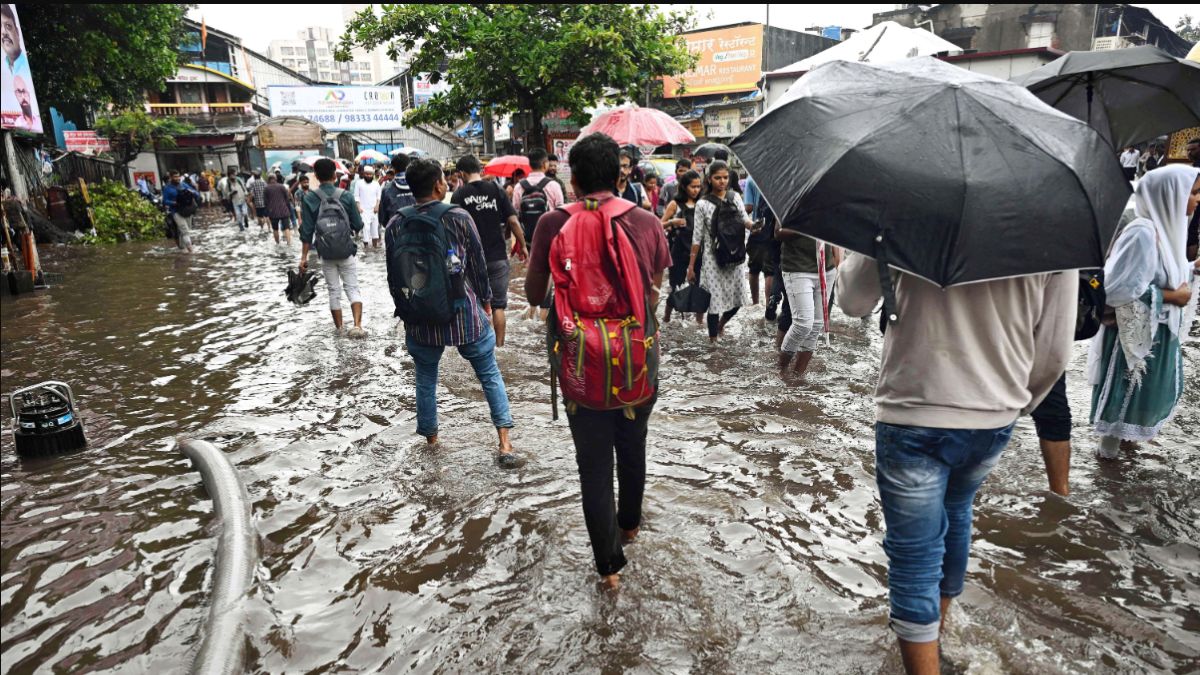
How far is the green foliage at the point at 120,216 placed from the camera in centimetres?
1864

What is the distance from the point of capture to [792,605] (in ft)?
9.95

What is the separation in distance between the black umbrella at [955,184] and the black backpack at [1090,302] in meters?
1.26

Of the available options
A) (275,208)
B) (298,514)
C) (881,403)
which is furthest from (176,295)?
(881,403)

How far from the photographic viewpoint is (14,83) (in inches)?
507

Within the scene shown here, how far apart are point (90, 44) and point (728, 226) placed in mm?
19193

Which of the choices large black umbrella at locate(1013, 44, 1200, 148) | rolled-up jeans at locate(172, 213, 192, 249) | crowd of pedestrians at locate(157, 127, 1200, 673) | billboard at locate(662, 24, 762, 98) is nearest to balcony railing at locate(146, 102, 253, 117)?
billboard at locate(662, 24, 762, 98)

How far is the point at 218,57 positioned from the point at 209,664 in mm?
57109

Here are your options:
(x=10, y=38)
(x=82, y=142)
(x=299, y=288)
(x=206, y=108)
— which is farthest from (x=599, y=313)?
(x=206, y=108)

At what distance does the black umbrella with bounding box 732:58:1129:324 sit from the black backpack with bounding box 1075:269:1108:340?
1.26m

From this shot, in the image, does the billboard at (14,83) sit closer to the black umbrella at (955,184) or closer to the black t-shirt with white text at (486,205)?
the black t-shirt with white text at (486,205)

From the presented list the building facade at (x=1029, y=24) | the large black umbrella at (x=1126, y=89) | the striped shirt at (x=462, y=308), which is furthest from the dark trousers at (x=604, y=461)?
the building facade at (x=1029, y=24)

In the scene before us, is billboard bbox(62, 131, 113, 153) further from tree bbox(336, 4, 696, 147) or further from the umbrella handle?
the umbrella handle

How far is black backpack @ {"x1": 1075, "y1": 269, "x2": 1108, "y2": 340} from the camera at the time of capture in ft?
10.5

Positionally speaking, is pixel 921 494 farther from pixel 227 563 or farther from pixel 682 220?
pixel 682 220
